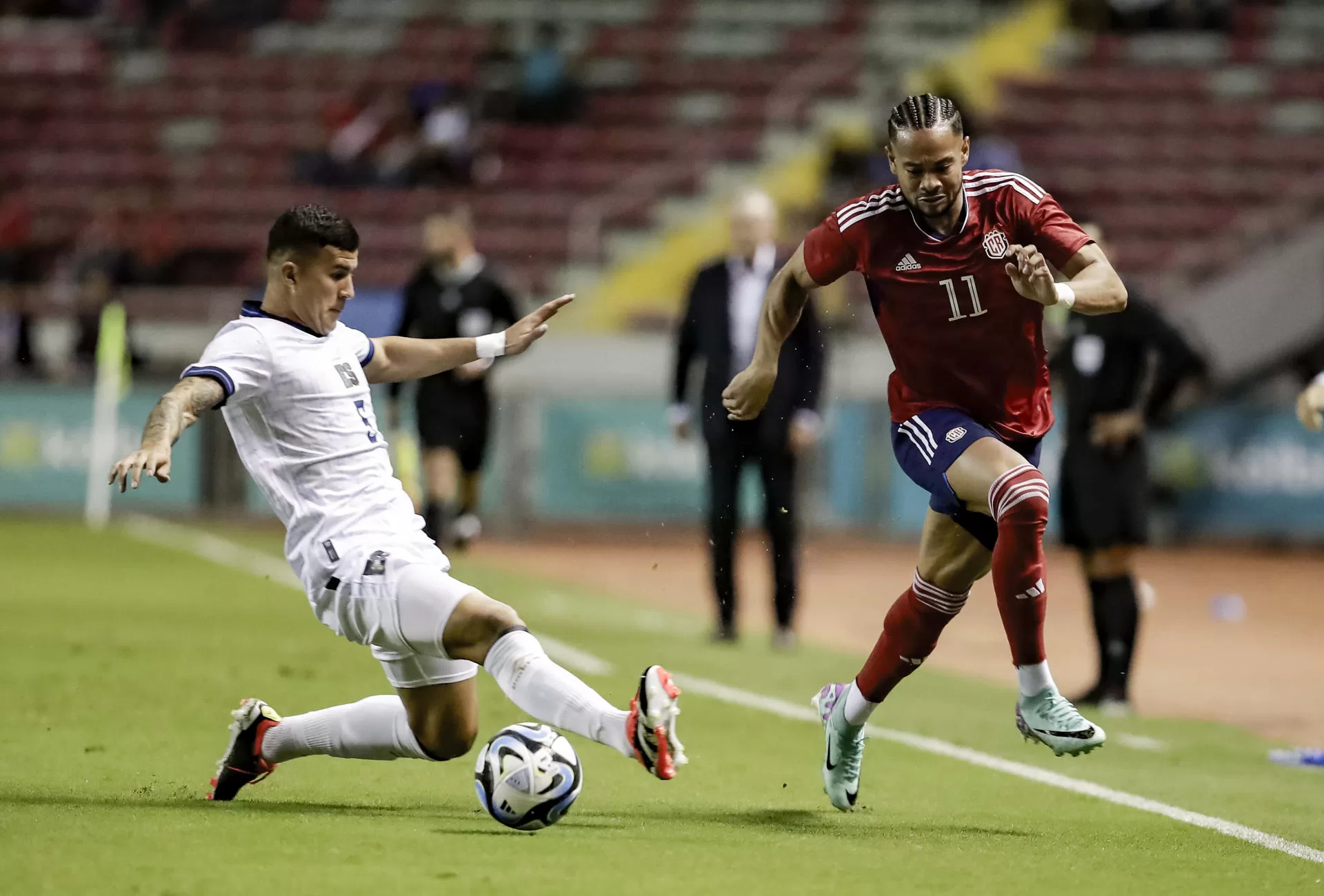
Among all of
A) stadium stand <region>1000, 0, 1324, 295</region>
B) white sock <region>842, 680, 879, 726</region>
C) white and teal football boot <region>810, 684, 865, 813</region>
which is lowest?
white and teal football boot <region>810, 684, 865, 813</region>

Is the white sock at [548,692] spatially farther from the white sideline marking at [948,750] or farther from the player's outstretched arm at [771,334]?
the white sideline marking at [948,750]

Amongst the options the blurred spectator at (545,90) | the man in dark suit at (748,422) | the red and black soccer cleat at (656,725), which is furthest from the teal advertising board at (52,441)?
the red and black soccer cleat at (656,725)

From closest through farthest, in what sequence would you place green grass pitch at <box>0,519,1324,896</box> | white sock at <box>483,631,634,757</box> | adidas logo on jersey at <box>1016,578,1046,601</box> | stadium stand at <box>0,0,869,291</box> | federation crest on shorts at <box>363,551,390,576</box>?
1. green grass pitch at <box>0,519,1324,896</box>
2. white sock at <box>483,631,634,757</box>
3. federation crest on shorts at <box>363,551,390,576</box>
4. adidas logo on jersey at <box>1016,578,1046,601</box>
5. stadium stand at <box>0,0,869,291</box>

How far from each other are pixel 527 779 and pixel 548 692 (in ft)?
Answer: 0.83

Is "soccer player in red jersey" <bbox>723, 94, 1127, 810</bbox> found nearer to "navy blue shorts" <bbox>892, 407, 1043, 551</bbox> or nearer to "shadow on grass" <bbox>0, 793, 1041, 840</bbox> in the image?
"navy blue shorts" <bbox>892, 407, 1043, 551</bbox>

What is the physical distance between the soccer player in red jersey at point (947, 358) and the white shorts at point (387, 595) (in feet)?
4.25

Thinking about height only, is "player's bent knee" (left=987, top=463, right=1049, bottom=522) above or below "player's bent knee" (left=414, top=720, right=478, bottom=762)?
above

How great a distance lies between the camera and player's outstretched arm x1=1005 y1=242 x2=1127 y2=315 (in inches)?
221

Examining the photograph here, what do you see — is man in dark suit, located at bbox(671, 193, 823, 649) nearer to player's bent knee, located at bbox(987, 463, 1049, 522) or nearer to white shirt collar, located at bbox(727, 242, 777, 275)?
white shirt collar, located at bbox(727, 242, 777, 275)

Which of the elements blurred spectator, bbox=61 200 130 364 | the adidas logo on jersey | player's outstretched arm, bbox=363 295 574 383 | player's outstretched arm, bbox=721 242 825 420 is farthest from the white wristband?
blurred spectator, bbox=61 200 130 364

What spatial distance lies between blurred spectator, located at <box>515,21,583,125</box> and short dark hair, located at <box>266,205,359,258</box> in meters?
20.1

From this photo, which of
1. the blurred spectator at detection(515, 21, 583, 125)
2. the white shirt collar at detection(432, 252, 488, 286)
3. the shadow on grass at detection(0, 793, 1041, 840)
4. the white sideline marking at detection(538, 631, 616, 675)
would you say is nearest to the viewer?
the shadow on grass at detection(0, 793, 1041, 840)

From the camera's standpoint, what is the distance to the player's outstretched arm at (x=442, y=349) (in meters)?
6.15

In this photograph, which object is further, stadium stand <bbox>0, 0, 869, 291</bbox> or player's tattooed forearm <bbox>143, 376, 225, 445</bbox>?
stadium stand <bbox>0, 0, 869, 291</bbox>
